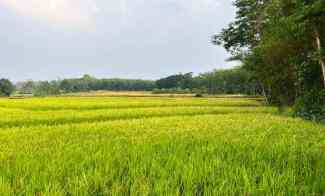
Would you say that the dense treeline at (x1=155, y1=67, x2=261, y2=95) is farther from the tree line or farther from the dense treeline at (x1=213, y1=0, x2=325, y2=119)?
the dense treeline at (x1=213, y1=0, x2=325, y2=119)

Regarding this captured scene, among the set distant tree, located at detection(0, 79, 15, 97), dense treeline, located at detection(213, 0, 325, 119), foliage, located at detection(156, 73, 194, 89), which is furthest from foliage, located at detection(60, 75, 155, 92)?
dense treeline, located at detection(213, 0, 325, 119)

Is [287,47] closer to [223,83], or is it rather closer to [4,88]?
[223,83]

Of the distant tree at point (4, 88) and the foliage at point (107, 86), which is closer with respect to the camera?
the distant tree at point (4, 88)

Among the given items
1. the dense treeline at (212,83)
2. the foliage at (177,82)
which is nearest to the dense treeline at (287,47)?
the dense treeline at (212,83)

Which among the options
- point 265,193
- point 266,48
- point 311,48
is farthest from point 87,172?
point 266,48

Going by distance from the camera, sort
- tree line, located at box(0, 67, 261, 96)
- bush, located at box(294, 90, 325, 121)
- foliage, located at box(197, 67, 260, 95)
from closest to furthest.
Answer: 1. bush, located at box(294, 90, 325, 121)
2. foliage, located at box(197, 67, 260, 95)
3. tree line, located at box(0, 67, 261, 96)

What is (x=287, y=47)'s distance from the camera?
64.2ft

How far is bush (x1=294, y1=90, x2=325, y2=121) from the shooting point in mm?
13724

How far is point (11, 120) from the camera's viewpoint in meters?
13.0

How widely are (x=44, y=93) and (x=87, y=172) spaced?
10291 cm

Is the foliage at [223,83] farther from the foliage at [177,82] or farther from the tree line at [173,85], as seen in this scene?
the foliage at [177,82]

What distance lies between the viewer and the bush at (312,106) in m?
13.7

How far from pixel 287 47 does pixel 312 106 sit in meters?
6.23

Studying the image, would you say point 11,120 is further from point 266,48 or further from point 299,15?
point 266,48
